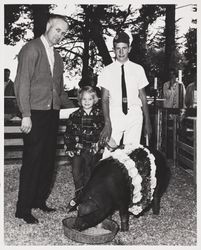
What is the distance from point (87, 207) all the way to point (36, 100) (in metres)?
1.18

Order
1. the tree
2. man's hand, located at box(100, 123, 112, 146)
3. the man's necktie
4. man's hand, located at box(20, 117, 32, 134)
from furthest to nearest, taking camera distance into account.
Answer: the tree → the man's necktie → man's hand, located at box(100, 123, 112, 146) → man's hand, located at box(20, 117, 32, 134)

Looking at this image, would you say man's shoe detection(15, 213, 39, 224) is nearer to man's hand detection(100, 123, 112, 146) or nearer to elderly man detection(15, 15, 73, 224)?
elderly man detection(15, 15, 73, 224)

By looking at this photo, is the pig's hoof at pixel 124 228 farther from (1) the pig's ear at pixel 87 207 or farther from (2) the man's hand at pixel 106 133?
(2) the man's hand at pixel 106 133

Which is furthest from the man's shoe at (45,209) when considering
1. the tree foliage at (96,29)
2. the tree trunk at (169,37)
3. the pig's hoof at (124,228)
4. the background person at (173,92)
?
the tree trunk at (169,37)

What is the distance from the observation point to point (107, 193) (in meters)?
3.16

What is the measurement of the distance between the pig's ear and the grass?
1.25ft

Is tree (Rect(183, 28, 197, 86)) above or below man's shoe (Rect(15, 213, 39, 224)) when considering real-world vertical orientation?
above

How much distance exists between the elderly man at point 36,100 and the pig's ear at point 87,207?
856mm

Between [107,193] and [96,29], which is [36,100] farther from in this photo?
[96,29]

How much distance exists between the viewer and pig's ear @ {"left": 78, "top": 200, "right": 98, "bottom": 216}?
2971mm

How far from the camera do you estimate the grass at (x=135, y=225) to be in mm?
3340

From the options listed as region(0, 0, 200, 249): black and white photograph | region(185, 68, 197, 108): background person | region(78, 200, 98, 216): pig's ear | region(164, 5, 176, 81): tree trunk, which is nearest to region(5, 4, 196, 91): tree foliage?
region(164, 5, 176, 81): tree trunk

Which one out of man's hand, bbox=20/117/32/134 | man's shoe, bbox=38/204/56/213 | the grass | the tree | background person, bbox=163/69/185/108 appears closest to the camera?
the grass

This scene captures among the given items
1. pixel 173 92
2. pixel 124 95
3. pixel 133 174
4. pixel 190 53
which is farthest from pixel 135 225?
pixel 190 53
